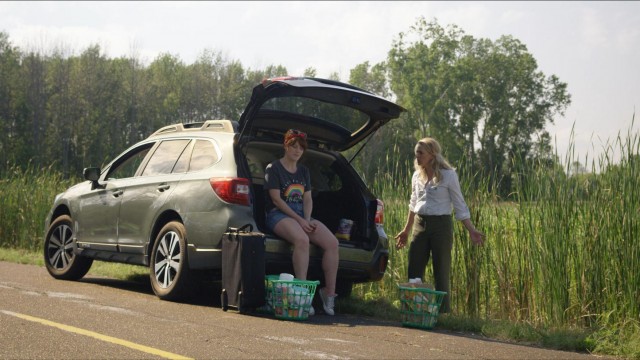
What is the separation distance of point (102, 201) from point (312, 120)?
2.89m

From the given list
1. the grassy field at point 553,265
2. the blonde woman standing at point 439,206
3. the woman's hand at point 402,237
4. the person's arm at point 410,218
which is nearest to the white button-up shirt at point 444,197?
the blonde woman standing at point 439,206

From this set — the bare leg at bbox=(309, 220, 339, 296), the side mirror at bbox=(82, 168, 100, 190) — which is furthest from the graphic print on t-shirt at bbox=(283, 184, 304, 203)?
the side mirror at bbox=(82, 168, 100, 190)

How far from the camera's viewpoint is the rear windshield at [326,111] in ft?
30.0

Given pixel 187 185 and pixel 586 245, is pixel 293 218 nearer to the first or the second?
pixel 187 185

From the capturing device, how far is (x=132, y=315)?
764 cm

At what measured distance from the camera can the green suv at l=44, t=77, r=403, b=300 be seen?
834 centimetres

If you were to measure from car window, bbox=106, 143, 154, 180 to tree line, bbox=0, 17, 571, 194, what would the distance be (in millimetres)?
53809

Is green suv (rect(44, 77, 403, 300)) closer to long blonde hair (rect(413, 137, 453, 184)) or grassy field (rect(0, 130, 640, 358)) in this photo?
long blonde hair (rect(413, 137, 453, 184))

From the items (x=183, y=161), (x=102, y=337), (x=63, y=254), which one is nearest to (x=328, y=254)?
(x=183, y=161)

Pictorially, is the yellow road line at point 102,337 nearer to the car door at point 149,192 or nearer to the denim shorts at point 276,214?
the car door at point 149,192

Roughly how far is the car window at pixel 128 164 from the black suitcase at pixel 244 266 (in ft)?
8.75

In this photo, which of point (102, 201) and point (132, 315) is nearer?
point (132, 315)

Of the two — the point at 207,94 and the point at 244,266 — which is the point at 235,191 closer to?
the point at 244,266

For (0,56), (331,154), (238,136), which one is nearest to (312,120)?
(331,154)
